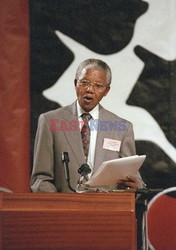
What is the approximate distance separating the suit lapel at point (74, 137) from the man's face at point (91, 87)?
0.09 metres

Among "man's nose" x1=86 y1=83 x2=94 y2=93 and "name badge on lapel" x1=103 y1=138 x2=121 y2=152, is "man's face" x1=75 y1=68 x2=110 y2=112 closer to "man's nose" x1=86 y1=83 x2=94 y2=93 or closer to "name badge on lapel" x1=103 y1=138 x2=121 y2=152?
"man's nose" x1=86 y1=83 x2=94 y2=93

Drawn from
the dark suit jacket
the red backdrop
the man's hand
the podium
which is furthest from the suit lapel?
the podium

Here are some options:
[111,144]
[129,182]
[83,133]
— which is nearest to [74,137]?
[83,133]

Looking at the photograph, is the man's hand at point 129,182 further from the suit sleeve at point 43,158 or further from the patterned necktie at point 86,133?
the patterned necktie at point 86,133

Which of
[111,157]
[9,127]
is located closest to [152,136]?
[111,157]

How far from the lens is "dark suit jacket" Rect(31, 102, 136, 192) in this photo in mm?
2846

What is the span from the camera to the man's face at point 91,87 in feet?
10.1

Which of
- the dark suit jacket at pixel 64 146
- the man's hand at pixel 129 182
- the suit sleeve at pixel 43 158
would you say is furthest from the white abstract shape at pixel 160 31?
the man's hand at pixel 129 182

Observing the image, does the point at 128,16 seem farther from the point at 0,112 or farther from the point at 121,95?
the point at 0,112

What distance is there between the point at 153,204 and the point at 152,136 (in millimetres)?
459

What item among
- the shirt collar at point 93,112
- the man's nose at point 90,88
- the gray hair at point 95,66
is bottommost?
the shirt collar at point 93,112

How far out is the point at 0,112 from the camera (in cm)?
333

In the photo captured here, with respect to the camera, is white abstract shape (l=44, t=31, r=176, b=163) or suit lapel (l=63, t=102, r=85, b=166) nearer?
suit lapel (l=63, t=102, r=85, b=166)

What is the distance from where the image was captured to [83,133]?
310cm
